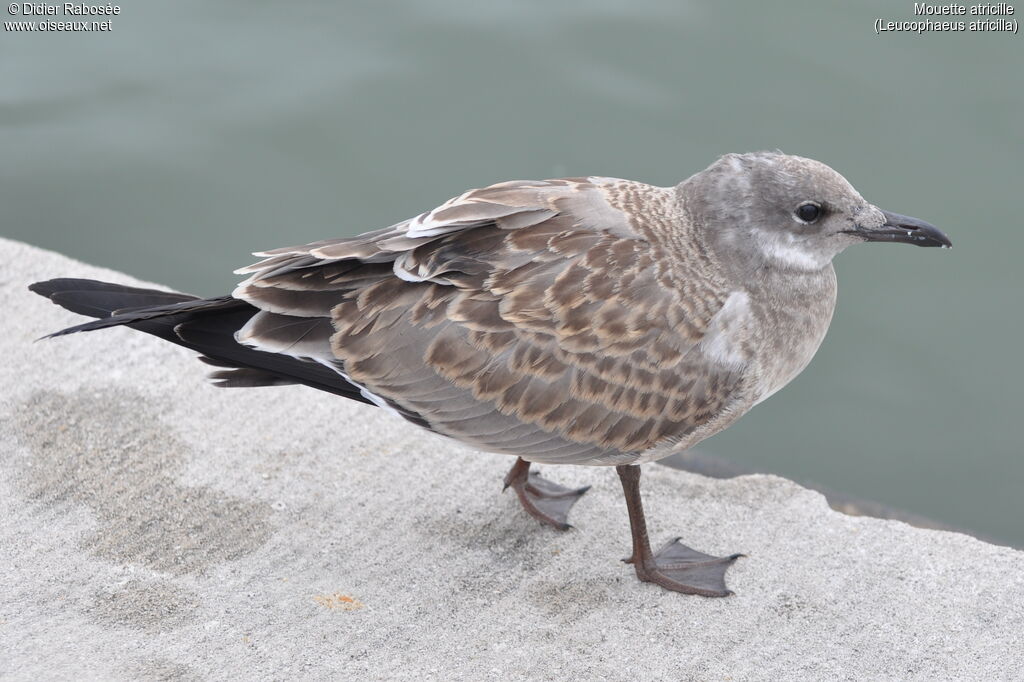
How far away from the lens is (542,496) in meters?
4.77

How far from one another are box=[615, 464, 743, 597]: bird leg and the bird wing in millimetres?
237

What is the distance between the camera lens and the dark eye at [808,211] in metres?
4.08

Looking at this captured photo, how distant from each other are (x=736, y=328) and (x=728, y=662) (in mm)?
1143

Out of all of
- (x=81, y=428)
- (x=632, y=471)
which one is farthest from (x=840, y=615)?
(x=81, y=428)

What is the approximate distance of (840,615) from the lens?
427cm

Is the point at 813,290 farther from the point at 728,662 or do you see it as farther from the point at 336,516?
the point at 336,516

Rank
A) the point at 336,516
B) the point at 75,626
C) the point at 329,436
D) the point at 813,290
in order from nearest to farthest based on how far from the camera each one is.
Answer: the point at 75,626, the point at 813,290, the point at 336,516, the point at 329,436

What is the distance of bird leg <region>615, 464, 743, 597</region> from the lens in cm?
431

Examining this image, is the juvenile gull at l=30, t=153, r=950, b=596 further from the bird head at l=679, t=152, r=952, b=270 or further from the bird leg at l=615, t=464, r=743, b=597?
the bird leg at l=615, t=464, r=743, b=597

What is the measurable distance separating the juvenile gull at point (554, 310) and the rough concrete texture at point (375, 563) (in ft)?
2.07

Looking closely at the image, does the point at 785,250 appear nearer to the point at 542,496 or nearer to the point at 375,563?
→ the point at 542,496

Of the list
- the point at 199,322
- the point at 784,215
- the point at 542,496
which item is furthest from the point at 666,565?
the point at 199,322

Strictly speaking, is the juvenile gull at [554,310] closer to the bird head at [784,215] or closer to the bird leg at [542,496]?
the bird head at [784,215]

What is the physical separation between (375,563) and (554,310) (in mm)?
1244
